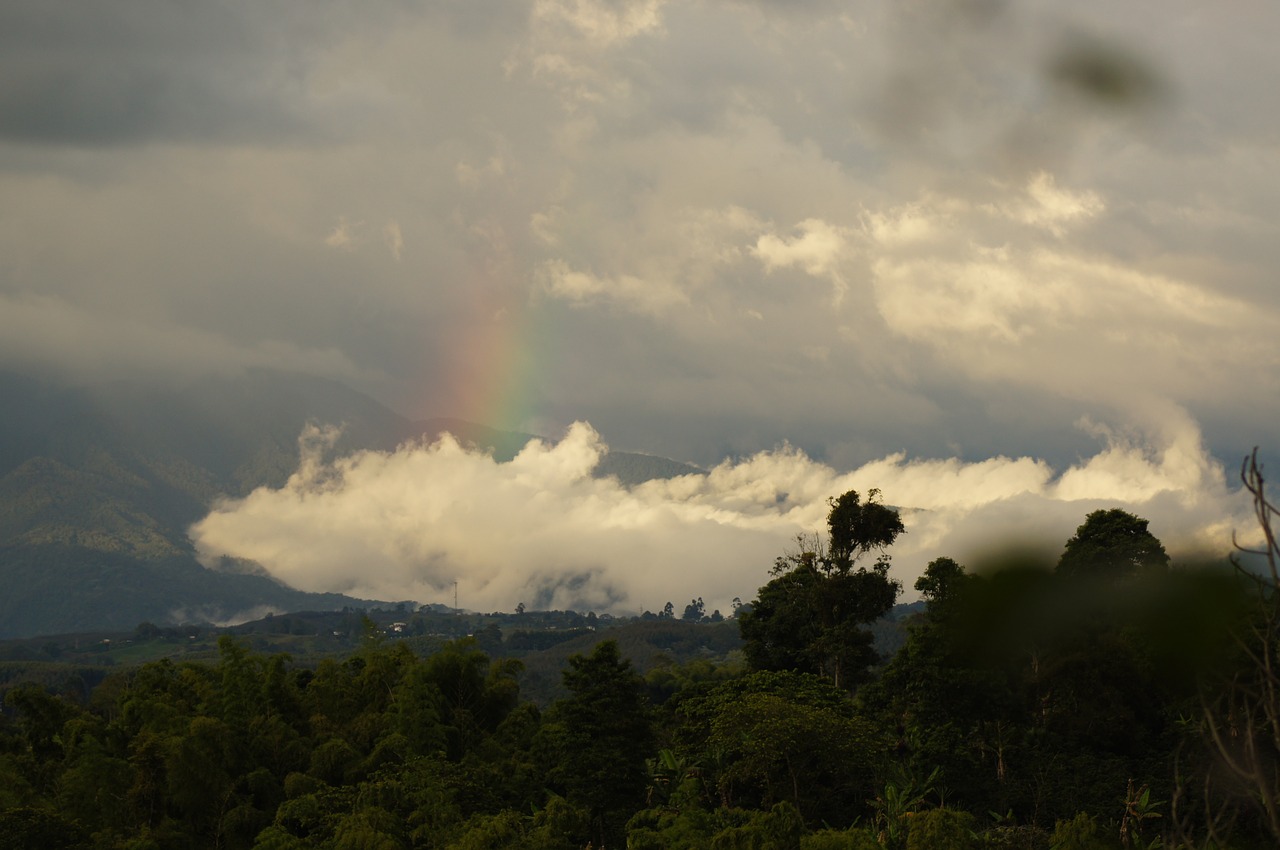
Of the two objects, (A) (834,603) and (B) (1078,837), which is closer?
(B) (1078,837)

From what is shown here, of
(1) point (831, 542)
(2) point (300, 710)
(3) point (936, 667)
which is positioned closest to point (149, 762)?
(2) point (300, 710)

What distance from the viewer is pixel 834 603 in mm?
69812

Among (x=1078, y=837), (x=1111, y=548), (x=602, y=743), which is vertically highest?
(x=1111, y=548)

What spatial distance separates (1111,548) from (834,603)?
15.2 metres

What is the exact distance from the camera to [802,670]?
2793 inches

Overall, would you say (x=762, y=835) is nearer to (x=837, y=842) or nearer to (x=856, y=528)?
(x=837, y=842)

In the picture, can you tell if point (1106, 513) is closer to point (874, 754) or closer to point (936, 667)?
point (936, 667)

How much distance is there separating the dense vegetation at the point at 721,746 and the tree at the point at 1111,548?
0.25 m

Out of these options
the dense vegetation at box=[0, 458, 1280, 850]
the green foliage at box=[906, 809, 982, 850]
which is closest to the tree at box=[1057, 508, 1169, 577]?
the dense vegetation at box=[0, 458, 1280, 850]

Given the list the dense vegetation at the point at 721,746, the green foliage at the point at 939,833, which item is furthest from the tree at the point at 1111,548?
the green foliage at the point at 939,833

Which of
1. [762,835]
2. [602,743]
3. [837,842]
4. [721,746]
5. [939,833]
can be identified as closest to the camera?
[837,842]

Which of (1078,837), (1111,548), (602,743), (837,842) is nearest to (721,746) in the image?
(602,743)

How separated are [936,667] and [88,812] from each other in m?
36.2

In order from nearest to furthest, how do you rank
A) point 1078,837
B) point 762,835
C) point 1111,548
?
point 762,835 → point 1078,837 → point 1111,548
